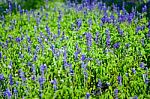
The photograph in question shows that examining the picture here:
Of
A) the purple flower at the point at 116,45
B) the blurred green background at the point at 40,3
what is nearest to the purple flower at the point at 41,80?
the purple flower at the point at 116,45

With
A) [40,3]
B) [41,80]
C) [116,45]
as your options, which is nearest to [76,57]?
[116,45]

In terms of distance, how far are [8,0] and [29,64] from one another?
223 inches

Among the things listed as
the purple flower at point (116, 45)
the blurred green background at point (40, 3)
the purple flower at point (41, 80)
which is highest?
the blurred green background at point (40, 3)

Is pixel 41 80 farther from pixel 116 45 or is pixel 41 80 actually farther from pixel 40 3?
pixel 40 3

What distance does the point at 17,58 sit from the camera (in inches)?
287

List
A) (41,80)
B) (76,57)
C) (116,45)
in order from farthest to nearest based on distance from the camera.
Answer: (116,45) < (76,57) < (41,80)

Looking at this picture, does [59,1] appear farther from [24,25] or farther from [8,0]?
[24,25]

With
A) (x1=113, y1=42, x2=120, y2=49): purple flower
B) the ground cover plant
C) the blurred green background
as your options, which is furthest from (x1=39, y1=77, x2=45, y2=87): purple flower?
the blurred green background

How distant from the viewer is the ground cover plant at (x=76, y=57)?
5945 mm

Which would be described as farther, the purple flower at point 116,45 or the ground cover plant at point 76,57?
the purple flower at point 116,45

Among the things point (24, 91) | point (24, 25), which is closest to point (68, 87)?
point (24, 91)

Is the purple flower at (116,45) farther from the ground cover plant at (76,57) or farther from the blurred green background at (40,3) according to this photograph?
the blurred green background at (40,3)

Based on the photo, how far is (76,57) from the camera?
6.75m

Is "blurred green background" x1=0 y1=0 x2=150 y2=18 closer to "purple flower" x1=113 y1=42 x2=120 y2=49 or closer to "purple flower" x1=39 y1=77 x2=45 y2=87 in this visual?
"purple flower" x1=113 y1=42 x2=120 y2=49
